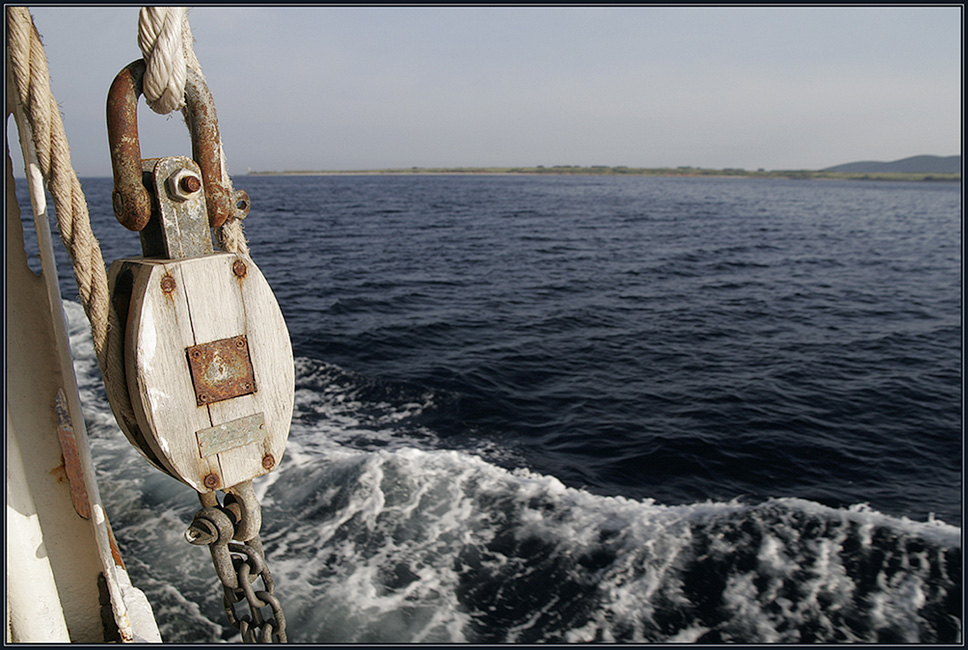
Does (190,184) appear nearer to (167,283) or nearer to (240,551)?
(167,283)

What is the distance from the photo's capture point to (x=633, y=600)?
440 centimetres

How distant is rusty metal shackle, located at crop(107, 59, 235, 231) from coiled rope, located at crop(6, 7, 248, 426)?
0.18 ft

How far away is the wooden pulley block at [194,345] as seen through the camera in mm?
1565

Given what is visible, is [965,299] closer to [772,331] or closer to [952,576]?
[952,576]

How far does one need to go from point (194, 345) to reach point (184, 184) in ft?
1.48

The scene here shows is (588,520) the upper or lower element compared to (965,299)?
lower

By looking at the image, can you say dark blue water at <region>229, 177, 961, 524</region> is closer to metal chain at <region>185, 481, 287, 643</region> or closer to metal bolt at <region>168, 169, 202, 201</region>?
metal chain at <region>185, 481, 287, 643</region>

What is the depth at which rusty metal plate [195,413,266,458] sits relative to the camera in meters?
1.66

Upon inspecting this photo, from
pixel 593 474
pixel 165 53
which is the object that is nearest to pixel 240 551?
pixel 165 53

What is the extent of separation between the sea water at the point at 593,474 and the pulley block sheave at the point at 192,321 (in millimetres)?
2954

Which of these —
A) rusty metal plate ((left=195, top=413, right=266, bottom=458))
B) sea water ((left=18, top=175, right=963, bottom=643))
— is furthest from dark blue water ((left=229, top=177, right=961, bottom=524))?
rusty metal plate ((left=195, top=413, right=266, bottom=458))

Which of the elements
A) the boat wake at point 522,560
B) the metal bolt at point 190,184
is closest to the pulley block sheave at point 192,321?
the metal bolt at point 190,184

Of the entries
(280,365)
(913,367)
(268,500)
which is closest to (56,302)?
(280,365)

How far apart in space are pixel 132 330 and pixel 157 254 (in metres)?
0.24
